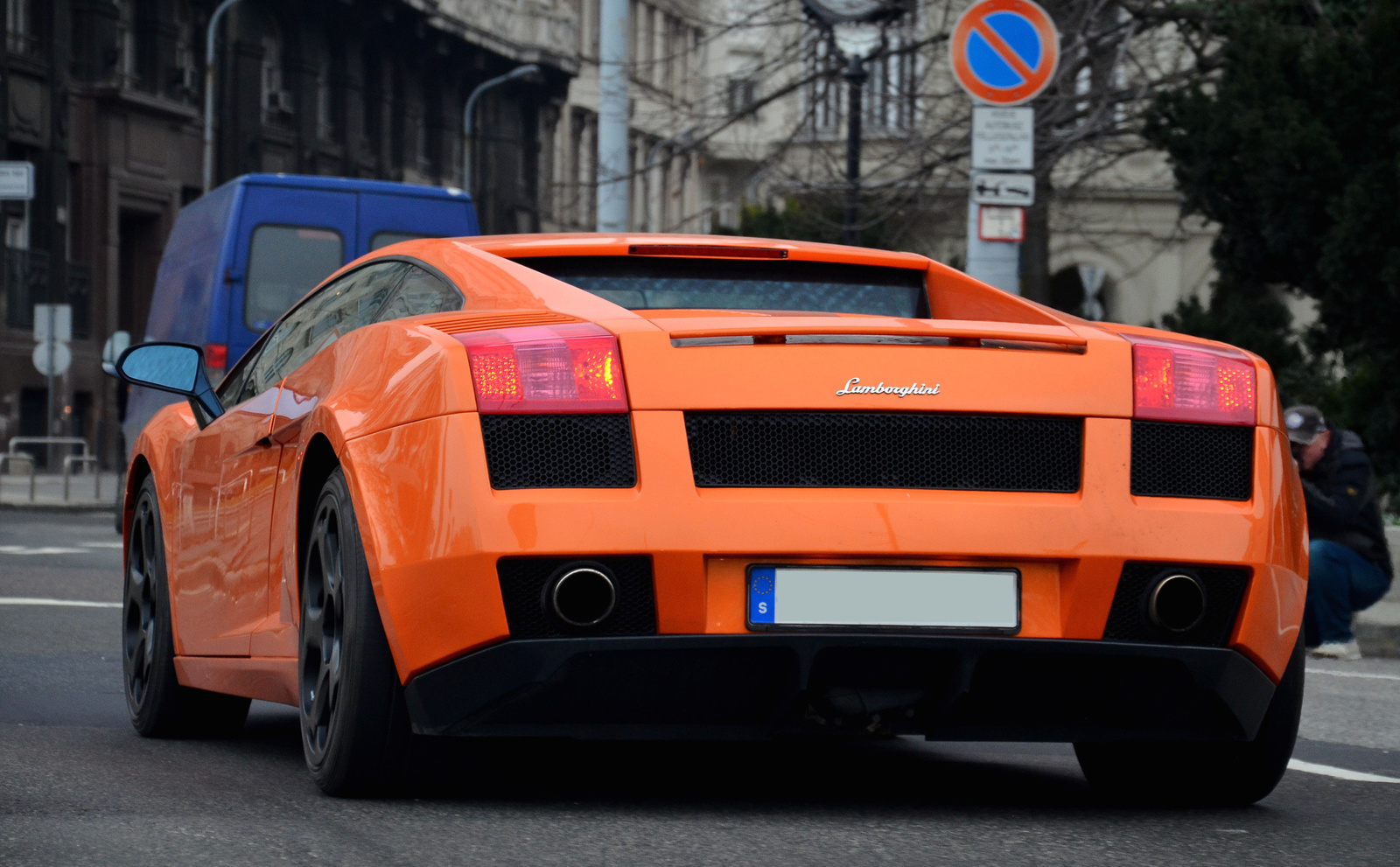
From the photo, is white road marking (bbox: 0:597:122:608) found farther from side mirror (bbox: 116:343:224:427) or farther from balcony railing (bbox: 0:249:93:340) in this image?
balcony railing (bbox: 0:249:93:340)

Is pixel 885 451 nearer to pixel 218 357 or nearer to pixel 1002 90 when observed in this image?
pixel 1002 90

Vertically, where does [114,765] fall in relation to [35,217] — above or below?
below

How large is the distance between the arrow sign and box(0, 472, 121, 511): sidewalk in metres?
13.0

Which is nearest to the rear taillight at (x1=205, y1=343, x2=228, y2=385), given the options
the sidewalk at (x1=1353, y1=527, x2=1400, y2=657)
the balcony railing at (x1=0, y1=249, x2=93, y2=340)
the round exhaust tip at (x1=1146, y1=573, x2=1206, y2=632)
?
the sidewalk at (x1=1353, y1=527, x2=1400, y2=657)

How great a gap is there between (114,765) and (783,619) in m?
1.96

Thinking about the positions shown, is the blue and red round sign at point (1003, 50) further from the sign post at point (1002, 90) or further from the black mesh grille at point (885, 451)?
the black mesh grille at point (885, 451)

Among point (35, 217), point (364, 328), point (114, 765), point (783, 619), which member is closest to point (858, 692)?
point (783, 619)

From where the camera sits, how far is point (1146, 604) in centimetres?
445

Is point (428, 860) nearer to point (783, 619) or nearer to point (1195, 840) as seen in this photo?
point (783, 619)

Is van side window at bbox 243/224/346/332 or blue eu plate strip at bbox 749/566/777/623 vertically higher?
van side window at bbox 243/224/346/332

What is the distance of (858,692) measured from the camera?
4492 millimetres

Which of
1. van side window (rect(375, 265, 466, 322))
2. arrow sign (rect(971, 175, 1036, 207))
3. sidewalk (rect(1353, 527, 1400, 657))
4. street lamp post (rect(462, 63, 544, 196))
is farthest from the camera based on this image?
street lamp post (rect(462, 63, 544, 196))

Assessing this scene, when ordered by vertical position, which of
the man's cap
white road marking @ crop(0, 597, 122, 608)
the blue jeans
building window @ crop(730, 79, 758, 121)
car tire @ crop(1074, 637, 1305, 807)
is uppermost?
building window @ crop(730, 79, 758, 121)

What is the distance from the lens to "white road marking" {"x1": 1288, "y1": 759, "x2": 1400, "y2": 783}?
5879mm
